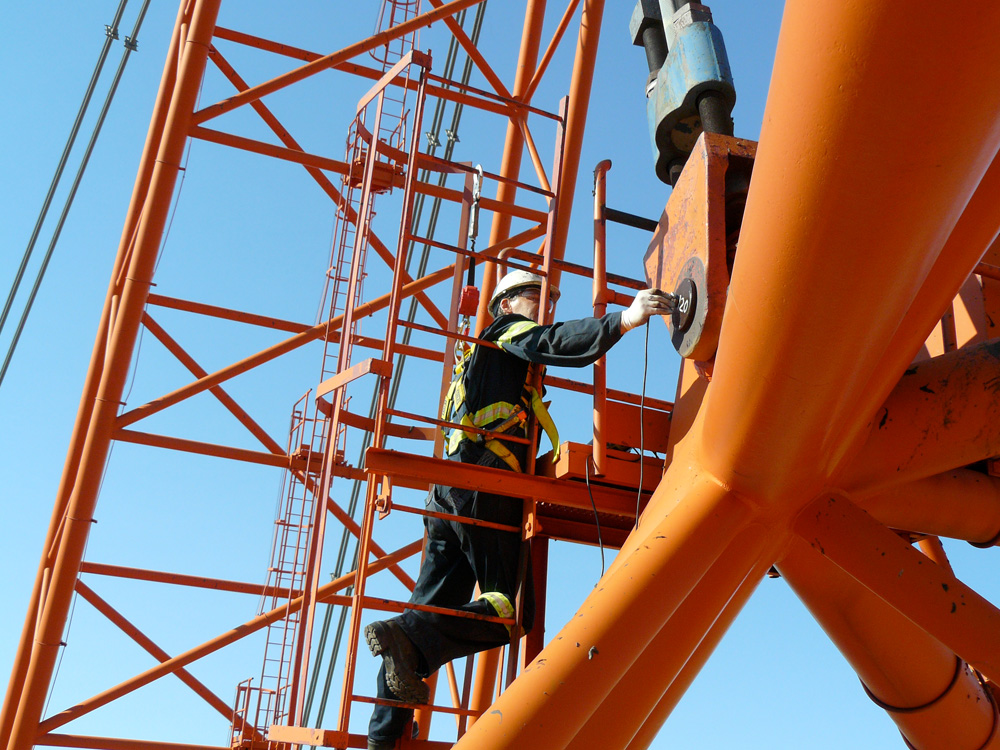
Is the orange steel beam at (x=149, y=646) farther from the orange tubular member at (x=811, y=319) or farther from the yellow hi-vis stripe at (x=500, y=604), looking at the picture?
the orange tubular member at (x=811, y=319)

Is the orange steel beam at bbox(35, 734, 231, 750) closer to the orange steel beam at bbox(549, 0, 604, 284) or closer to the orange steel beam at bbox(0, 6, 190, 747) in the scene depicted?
the orange steel beam at bbox(0, 6, 190, 747)

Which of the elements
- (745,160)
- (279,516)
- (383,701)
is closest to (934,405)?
(745,160)

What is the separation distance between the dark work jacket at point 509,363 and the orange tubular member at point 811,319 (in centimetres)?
109

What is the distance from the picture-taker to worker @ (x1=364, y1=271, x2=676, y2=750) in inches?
187

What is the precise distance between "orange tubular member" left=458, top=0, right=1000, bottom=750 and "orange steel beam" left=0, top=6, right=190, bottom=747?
19.5 ft

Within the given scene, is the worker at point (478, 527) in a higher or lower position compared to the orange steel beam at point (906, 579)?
higher

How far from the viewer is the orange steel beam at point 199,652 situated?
25.9ft

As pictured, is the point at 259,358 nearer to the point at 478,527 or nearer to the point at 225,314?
the point at 225,314

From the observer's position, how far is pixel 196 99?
9.05m

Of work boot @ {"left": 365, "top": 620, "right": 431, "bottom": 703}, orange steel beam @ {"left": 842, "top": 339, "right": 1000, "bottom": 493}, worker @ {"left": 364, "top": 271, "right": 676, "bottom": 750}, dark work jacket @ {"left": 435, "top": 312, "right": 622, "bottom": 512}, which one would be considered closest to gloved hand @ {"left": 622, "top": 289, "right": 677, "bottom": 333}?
worker @ {"left": 364, "top": 271, "right": 676, "bottom": 750}

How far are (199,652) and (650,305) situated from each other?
5.96m

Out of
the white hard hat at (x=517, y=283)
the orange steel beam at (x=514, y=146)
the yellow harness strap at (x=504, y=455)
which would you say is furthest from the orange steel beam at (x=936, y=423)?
Answer: the orange steel beam at (x=514, y=146)

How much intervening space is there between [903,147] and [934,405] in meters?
1.82

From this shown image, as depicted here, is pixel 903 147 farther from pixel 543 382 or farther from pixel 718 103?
pixel 543 382
